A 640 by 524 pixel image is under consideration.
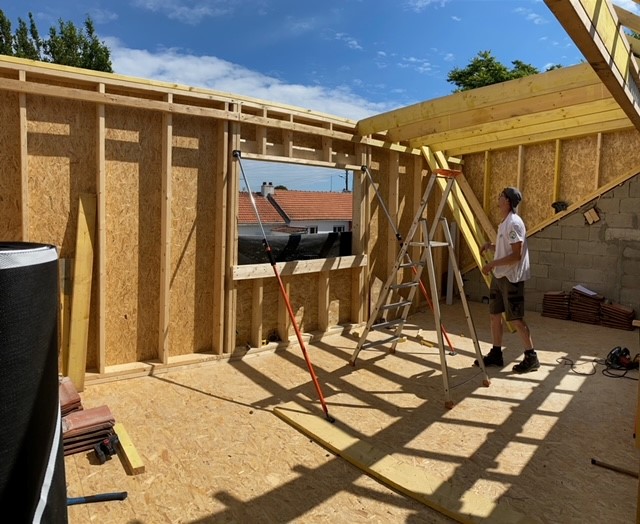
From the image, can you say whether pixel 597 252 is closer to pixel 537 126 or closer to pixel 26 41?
pixel 537 126

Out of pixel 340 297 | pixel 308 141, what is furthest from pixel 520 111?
pixel 340 297

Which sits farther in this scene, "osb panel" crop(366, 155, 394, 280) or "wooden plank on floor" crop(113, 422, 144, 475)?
"osb panel" crop(366, 155, 394, 280)

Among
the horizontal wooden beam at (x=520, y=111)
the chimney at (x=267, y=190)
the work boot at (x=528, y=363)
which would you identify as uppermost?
the chimney at (x=267, y=190)

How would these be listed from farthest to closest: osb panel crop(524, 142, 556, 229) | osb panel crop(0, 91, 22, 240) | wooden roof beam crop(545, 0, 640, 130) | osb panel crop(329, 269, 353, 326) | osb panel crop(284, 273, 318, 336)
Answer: osb panel crop(524, 142, 556, 229)
osb panel crop(329, 269, 353, 326)
osb panel crop(284, 273, 318, 336)
osb panel crop(0, 91, 22, 240)
wooden roof beam crop(545, 0, 640, 130)

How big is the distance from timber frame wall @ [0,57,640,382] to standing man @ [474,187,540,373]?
206 cm

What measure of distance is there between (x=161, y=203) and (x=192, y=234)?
460mm

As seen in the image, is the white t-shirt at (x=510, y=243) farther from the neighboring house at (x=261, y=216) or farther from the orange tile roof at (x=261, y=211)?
the orange tile roof at (x=261, y=211)

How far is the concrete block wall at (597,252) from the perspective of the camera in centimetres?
690

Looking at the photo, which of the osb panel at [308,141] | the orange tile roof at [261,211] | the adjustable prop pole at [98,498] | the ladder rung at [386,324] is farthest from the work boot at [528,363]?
the orange tile roof at [261,211]

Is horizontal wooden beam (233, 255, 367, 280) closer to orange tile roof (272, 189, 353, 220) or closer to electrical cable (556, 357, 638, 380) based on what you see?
electrical cable (556, 357, 638, 380)

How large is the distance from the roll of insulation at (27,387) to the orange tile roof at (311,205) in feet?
69.6

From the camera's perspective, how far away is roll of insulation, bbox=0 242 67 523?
119 cm

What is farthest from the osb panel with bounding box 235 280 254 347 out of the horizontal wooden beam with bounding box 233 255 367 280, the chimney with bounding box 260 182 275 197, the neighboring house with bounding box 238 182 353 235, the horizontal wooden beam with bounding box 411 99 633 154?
the chimney with bounding box 260 182 275 197

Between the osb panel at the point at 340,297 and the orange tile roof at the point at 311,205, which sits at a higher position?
the orange tile roof at the point at 311,205
